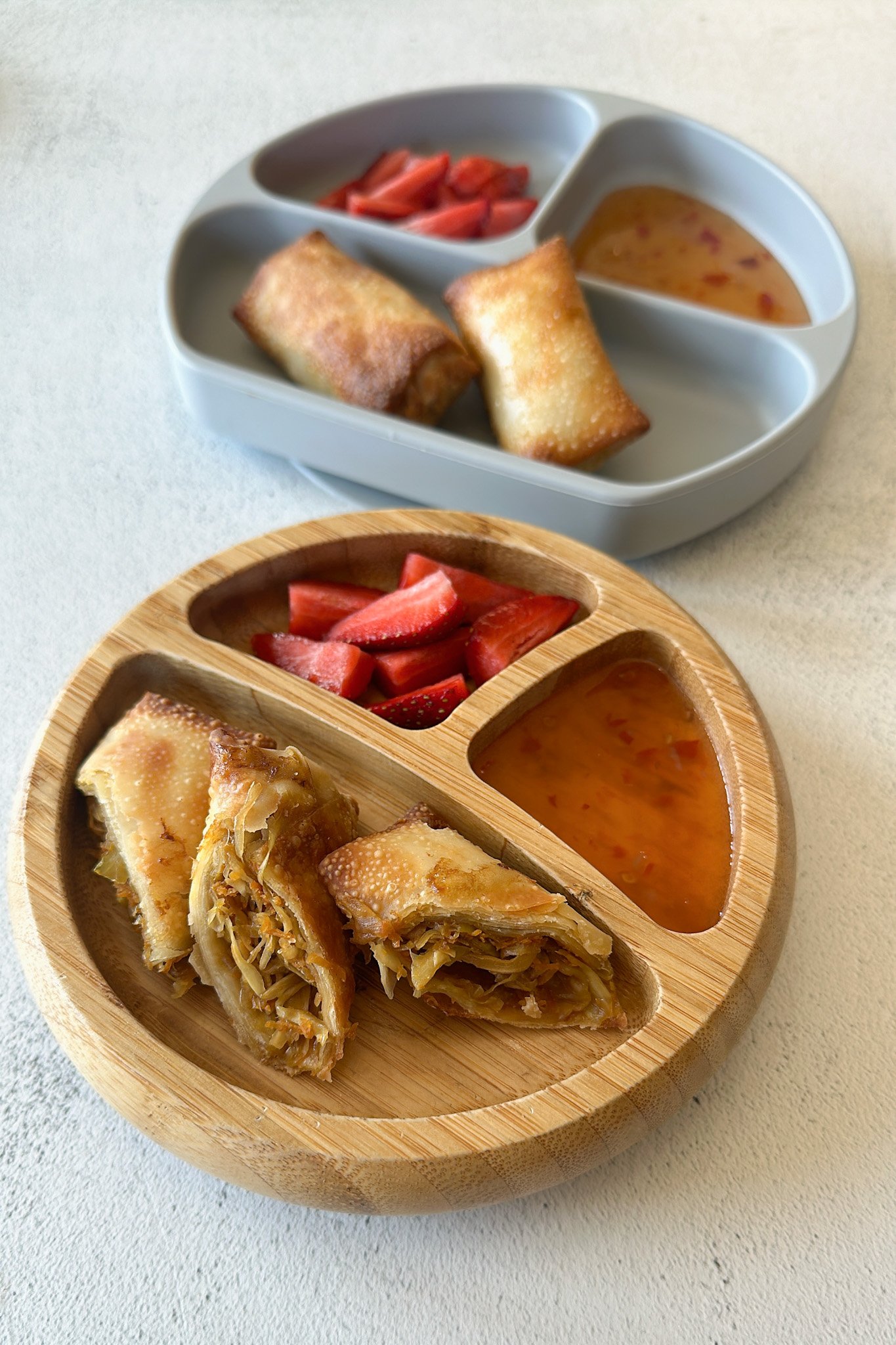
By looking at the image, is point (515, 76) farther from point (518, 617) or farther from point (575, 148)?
point (518, 617)

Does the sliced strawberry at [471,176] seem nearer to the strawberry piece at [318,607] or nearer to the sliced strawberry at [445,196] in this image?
the sliced strawberry at [445,196]

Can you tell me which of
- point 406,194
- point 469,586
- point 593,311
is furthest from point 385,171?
point 469,586

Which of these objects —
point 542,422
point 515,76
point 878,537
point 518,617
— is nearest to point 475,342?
point 542,422

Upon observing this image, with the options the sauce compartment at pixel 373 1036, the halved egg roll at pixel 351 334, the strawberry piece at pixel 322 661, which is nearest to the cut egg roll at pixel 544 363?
the halved egg roll at pixel 351 334

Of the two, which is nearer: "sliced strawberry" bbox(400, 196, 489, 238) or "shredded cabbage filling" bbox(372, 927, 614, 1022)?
"shredded cabbage filling" bbox(372, 927, 614, 1022)

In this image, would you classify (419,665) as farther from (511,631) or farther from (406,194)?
(406,194)

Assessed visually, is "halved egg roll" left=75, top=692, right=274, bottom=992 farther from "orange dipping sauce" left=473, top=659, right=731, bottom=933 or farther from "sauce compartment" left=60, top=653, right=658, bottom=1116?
"orange dipping sauce" left=473, top=659, right=731, bottom=933

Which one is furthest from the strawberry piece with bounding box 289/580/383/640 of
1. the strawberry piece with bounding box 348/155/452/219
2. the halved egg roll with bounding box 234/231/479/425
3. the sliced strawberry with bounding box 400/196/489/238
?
the strawberry piece with bounding box 348/155/452/219
